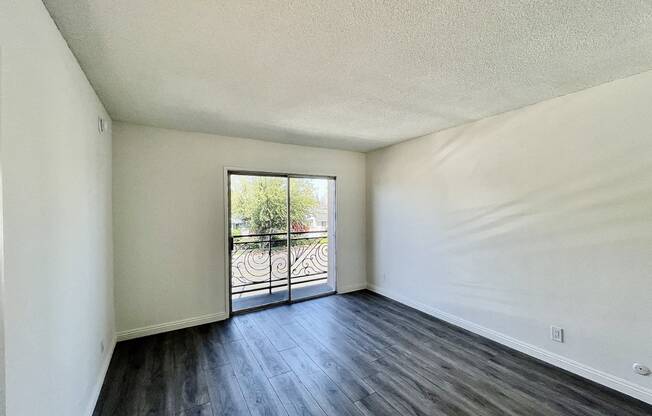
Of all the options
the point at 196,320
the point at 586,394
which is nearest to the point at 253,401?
the point at 196,320

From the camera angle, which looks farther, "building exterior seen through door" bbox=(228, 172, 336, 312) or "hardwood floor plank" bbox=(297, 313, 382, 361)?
"building exterior seen through door" bbox=(228, 172, 336, 312)

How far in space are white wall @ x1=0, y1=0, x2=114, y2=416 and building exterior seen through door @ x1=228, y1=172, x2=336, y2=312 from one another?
5.98 ft

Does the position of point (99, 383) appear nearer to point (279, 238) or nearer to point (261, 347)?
point (261, 347)

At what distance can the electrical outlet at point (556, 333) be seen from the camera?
2.46m

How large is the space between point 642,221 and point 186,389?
3785 millimetres

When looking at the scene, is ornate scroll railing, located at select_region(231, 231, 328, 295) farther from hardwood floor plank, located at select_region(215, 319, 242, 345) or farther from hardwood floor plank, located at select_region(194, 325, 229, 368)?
hardwood floor plank, located at select_region(194, 325, 229, 368)

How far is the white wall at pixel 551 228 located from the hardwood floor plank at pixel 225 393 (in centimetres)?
259

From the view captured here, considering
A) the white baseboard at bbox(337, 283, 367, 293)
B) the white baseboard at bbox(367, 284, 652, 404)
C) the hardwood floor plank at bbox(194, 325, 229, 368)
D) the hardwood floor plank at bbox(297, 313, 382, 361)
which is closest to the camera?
the white baseboard at bbox(367, 284, 652, 404)

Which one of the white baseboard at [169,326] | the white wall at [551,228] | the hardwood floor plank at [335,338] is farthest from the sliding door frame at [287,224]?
the white wall at [551,228]

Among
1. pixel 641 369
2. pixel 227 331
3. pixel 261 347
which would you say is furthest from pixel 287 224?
pixel 641 369

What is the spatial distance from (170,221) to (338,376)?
2.54m

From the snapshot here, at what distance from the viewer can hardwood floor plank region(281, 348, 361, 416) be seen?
2.00m

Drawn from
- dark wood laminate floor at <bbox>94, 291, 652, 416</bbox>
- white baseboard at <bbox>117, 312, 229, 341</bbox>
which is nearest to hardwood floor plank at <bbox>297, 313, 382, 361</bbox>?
dark wood laminate floor at <bbox>94, 291, 652, 416</bbox>

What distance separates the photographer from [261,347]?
114 inches
